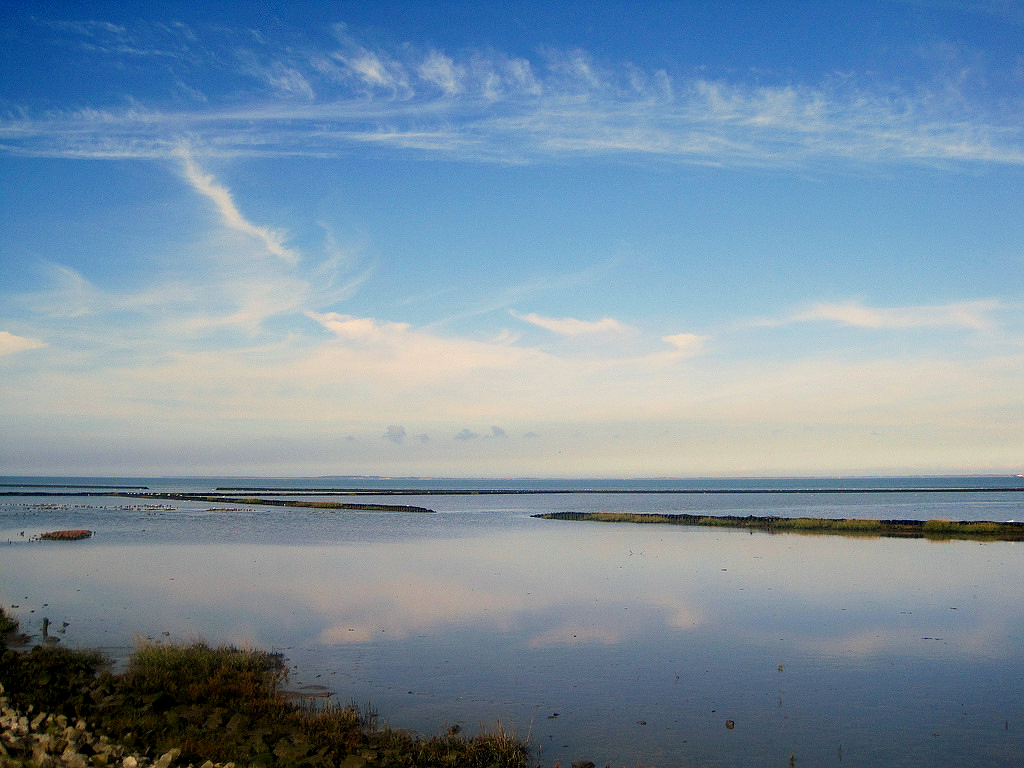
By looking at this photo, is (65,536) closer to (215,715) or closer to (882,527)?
(215,715)

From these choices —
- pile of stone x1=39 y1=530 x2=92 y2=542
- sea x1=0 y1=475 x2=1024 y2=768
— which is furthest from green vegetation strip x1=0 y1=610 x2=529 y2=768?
pile of stone x1=39 y1=530 x2=92 y2=542

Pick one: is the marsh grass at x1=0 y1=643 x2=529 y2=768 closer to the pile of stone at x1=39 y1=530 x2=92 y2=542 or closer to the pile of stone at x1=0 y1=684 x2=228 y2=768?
the pile of stone at x1=0 y1=684 x2=228 y2=768

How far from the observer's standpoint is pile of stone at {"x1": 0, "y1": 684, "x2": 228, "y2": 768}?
10828 mm

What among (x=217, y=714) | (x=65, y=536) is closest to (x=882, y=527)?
(x=217, y=714)

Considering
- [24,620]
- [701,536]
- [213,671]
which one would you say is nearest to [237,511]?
[701,536]

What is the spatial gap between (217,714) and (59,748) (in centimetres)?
307

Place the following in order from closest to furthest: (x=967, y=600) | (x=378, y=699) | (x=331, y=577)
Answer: (x=378, y=699)
(x=967, y=600)
(x=331, y=577)

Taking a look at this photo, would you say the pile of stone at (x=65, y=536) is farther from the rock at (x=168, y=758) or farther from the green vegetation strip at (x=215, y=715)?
the rock at (x=168, y=758)

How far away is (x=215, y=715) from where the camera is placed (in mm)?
14109

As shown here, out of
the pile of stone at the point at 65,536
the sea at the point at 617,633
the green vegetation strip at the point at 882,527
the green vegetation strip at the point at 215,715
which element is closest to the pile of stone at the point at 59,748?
the green vegetation strip at the point at 215,715

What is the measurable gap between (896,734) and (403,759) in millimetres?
8989

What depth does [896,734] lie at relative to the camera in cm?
1425

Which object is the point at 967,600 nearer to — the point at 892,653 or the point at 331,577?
the point at 892,653

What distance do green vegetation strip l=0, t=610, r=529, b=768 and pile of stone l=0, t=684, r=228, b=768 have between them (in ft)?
0.43
